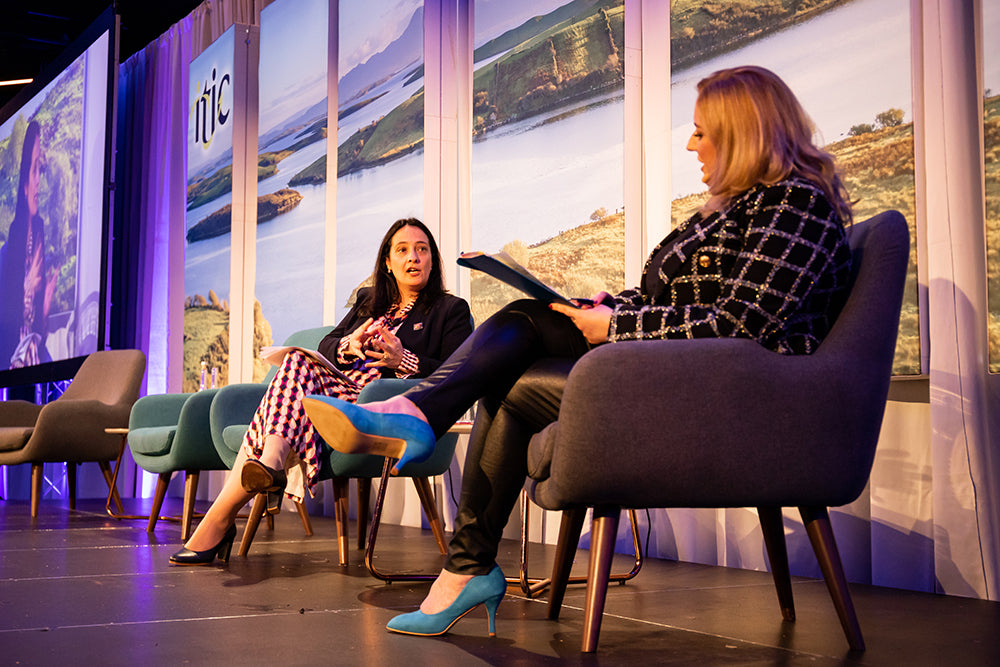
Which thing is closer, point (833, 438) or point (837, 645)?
point (833, 438)

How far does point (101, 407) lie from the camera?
5.36 meters

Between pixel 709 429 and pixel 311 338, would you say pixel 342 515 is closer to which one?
pixel 311 338

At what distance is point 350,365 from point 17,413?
13.6ft

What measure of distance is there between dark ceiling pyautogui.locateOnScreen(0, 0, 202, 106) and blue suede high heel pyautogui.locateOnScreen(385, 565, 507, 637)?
672cm

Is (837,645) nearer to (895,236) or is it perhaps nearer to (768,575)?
(895,236)

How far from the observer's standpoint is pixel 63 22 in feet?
27.0

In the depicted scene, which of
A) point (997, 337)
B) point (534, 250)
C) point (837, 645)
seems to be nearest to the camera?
point (837, 645)

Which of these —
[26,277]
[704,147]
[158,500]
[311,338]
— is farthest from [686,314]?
[26,277]

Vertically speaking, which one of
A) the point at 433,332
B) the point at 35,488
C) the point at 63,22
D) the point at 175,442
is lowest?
the point at 35,488

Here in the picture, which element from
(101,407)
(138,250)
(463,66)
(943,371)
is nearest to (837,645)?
(943,371)

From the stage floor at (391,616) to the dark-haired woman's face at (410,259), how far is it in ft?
3.07

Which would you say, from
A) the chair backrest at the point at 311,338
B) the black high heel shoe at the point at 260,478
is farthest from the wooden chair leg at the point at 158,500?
the black high heel shoe at the point at 260,478

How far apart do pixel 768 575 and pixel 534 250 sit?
5.65 ft

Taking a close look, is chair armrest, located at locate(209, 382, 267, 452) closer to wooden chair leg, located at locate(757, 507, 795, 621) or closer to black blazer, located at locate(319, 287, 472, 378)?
black blazer, located at locate(319, 287, 472, 378)
